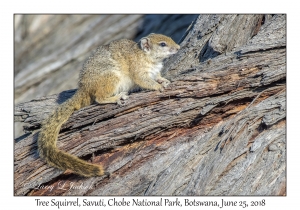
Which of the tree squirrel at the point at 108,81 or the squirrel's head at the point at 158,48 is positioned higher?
the squirrel's head at the point at 158,48

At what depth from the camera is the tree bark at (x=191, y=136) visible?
223 inches

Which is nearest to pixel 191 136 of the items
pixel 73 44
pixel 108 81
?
pixel 108 81

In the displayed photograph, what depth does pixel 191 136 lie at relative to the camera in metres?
6.11

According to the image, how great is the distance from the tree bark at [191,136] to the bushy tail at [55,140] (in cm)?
12

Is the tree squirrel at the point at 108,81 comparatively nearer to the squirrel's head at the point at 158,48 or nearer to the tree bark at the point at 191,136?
the squirrel's head at the point at 158,48

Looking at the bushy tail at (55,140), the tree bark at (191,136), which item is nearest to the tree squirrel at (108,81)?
the bushy tail at (55,140)

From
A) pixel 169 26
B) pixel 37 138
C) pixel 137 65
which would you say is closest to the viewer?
pixel 37 138

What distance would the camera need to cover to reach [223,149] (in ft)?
18.8

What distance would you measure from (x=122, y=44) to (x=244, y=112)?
218cm

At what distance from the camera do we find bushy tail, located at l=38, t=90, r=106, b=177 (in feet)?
19.0

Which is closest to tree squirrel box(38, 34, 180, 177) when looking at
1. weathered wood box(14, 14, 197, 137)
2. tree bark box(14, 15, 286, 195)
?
tree bark box(14, 15, 286, 195)

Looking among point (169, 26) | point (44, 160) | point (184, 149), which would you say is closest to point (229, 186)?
point (184, 149)
